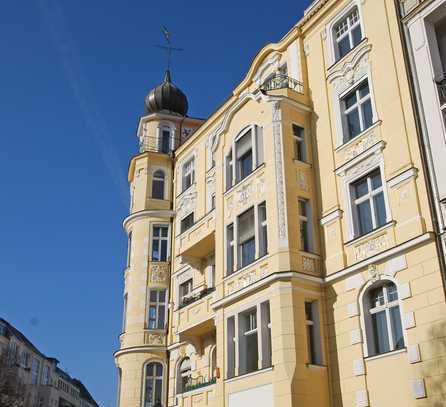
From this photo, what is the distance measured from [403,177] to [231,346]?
7.75 meters

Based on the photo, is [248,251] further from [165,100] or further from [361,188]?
[165,100]

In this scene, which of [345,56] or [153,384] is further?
[153,384]

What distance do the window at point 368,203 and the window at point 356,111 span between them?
173 centimetres

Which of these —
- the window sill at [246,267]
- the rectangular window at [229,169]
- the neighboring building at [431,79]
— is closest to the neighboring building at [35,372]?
the rectangular window at [229,169]

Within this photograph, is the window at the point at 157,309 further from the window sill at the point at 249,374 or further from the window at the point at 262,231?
the window at the point at 262,231

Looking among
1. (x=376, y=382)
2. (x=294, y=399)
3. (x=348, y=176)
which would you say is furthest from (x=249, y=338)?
(x=348, y=176)

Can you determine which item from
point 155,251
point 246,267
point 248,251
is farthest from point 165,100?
point 246,267

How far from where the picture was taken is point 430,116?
16391mm

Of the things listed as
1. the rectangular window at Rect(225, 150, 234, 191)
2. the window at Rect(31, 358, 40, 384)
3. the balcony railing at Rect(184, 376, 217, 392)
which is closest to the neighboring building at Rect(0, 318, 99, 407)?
the window at Rect(31, 358, 40, 384)

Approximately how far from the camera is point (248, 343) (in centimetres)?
1909

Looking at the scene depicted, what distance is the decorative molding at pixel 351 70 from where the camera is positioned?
63.4ft

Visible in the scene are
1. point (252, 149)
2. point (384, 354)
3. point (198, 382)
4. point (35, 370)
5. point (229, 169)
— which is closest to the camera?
point (384, 354)

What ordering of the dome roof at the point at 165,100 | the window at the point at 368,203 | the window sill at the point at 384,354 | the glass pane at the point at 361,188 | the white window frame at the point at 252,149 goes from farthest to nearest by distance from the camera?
the dome roof at the point at 165,100 < the white window frame at the point at 252,149 < the glass pane at the point at 361,188 < the window at the point at 368,203 < the window sill at the point at 384,354

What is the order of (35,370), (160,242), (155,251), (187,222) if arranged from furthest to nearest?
(35,370) < (160,242) < (155,251) < (187,222)
